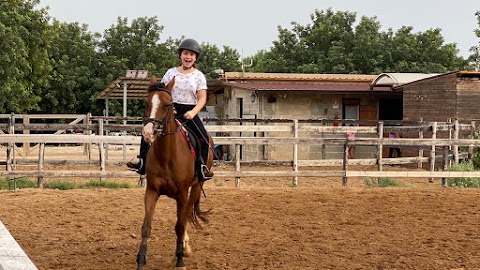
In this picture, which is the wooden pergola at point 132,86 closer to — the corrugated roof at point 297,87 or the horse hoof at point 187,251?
the corrugated roof at point 297,87

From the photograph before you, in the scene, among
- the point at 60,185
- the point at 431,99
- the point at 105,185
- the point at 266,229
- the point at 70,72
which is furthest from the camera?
the point at 70,72

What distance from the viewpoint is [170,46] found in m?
58.8

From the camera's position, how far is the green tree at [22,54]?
36.0 meters

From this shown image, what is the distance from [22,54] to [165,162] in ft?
108

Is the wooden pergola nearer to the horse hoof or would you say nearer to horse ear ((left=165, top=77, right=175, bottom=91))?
the horse hoof

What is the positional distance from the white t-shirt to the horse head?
47 cm

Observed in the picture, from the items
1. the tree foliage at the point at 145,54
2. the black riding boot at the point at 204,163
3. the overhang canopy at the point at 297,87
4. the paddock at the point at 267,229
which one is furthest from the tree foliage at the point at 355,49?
the black riding boot at the point at 204,163

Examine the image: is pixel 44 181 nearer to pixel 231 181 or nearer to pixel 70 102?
pixel 231 181

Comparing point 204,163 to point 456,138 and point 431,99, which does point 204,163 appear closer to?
point 456,138

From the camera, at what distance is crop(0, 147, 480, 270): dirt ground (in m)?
7.83

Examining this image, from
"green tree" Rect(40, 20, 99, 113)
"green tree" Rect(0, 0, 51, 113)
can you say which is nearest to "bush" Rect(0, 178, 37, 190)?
"green tree" Rect(0, 0, 51, 113)

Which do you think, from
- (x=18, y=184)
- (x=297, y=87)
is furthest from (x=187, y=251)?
(x=297, y=87)

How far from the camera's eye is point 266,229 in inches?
385

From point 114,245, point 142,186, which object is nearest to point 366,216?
point 114,245
